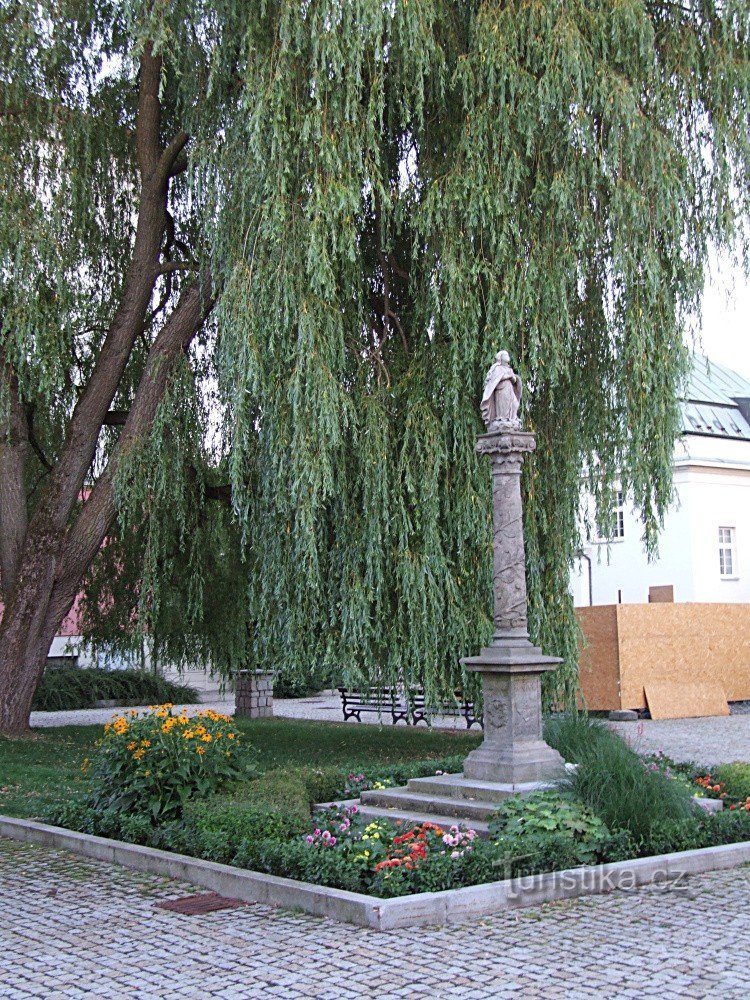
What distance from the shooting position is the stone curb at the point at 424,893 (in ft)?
21.3

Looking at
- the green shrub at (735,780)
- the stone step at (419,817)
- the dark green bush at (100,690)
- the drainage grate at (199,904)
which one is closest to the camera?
the drainage grate at (199,904)

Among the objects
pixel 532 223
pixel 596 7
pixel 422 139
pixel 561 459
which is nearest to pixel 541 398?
pixel 561 459

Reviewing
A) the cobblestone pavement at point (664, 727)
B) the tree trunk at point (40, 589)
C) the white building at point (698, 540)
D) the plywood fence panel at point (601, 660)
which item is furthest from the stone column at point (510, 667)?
the white building at point (698, 540)

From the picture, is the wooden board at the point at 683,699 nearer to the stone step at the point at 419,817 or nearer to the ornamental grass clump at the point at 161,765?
the stone step at the point at 419,817

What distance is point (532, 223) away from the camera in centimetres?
1200

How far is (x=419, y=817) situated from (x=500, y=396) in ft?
11.7

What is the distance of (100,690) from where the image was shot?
2747 cm

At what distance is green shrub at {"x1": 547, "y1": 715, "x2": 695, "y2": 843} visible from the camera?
7984 millimetres

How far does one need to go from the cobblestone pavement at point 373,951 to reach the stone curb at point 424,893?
12cm

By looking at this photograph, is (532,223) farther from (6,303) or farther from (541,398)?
(6,303)

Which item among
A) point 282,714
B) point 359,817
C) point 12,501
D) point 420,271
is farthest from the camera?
point 282,714

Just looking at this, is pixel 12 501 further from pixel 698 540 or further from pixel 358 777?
pixel 698 540

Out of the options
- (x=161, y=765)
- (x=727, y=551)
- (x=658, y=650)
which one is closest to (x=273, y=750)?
(x=161, y=765)

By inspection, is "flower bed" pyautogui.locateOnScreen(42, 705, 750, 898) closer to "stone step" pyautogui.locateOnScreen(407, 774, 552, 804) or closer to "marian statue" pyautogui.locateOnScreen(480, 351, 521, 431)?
"stone step" pyautogui.locateOnScreen(407, 774, 552, 804)
